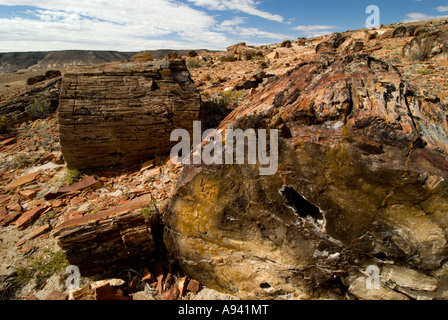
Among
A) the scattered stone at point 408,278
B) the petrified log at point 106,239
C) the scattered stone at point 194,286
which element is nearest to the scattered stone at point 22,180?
the petrified log at point 106,239

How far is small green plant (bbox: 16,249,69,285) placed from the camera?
3.11m

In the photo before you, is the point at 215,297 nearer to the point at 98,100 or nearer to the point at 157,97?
the point at 157,97

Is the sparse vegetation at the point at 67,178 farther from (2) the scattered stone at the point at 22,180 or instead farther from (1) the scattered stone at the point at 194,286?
(1) the scattered stone at the point at 194,286

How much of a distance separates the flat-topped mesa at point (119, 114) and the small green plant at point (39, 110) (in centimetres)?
397

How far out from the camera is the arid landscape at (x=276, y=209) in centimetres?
189

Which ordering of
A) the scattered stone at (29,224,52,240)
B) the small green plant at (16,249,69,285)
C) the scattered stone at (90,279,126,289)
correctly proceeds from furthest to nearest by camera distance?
the scattered stone at (29,224,52,240)
the small green plant at (16,249,69,285)
the scattered stone at (90,279,126,289)

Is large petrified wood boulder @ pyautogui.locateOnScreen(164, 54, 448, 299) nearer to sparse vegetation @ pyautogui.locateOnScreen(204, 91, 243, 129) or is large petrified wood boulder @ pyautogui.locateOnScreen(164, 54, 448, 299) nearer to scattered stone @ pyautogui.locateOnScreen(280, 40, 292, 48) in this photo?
sparse vegetation @ pyautogui.locateOnScreen(204, 91, 243, 129)

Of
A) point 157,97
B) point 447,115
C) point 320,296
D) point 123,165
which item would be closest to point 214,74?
point 157,97

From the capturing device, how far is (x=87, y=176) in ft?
15.9

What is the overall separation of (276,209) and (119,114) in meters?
3.86

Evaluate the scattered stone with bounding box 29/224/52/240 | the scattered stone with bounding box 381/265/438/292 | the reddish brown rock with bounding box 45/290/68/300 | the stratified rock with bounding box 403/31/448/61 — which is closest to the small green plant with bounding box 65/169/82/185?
the scattered stone with bounding box 29/224/52/240

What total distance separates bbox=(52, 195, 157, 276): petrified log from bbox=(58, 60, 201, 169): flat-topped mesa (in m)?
2.22

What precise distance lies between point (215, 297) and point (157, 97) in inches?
154

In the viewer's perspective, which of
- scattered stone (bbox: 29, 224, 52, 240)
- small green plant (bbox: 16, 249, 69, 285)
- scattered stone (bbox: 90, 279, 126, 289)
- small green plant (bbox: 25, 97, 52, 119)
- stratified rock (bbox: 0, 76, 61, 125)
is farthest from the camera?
small green plant (bbox: 25, 97, 52, 119)
